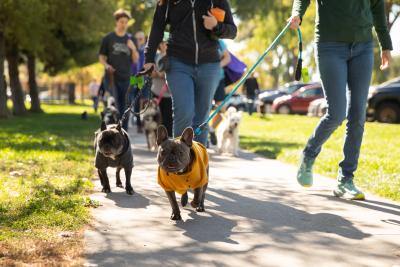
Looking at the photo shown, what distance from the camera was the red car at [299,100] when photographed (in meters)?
31.6

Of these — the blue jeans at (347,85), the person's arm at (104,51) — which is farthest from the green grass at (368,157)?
the person's arm at (104,51)

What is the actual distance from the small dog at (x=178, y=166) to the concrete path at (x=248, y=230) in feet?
0.85

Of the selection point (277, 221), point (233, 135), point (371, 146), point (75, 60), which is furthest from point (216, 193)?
point (75, 60)

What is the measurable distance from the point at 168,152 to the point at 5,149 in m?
5.89

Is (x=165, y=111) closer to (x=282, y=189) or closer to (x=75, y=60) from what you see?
(x=282, y=189)

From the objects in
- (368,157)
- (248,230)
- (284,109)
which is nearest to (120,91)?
(368,157)

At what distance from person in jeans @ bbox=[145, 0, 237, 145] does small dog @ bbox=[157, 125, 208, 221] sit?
2.93 feet

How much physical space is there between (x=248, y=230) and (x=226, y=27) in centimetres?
212

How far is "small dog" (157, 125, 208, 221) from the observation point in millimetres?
4578

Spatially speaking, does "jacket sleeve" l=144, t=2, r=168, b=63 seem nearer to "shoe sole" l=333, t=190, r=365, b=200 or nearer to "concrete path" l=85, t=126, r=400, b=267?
"concrete path" l=85, t=126, r=400, b=267

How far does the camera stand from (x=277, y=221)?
476 cm

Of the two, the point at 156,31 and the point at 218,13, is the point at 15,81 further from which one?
the point at 218,13

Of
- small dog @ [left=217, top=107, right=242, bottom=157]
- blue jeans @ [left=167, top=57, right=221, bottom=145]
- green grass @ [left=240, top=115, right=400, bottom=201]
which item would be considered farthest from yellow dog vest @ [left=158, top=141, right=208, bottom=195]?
small dog @ [left=217, top=107, right=242, bottom=157]

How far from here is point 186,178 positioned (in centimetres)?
474
